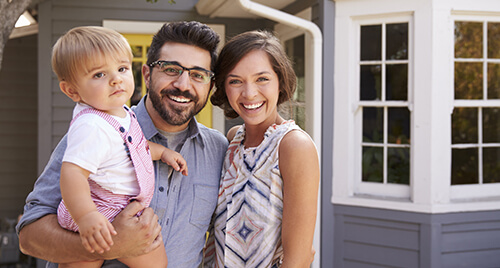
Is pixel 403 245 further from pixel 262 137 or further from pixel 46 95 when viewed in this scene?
pixel 46 95

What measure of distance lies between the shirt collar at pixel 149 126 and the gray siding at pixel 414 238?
259 centimetres

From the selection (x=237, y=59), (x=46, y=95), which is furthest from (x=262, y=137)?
(x=46, y=95)

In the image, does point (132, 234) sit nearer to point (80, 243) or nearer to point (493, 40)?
point (80, 243)

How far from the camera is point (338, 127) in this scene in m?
4.12

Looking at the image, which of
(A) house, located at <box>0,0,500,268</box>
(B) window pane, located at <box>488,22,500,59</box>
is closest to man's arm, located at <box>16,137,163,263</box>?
(A) house, located at <box>0,0,500,268</box>

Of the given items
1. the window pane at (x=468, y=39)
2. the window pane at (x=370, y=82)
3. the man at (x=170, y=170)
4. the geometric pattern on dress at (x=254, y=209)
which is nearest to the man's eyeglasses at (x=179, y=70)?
the man at (x=170, y=170)

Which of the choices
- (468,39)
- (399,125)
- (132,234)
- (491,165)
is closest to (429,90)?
(399,125)

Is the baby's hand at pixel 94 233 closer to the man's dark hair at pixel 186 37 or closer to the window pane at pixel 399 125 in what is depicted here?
the man's dark hair at pixel 186 37

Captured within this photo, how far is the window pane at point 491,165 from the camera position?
13.7 feet

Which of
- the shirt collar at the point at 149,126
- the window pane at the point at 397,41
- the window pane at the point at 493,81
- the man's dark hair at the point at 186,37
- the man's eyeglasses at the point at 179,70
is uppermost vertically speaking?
the window pane at the point at 397,41

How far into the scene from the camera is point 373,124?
4.16 metres

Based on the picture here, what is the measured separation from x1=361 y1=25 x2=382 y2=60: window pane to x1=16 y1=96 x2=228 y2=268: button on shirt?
2.67 meters

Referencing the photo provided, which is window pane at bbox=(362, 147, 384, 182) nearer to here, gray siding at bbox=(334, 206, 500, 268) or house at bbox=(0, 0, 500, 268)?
house at bbox=(0, 0, 500, 268)

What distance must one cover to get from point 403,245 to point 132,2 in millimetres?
3629
